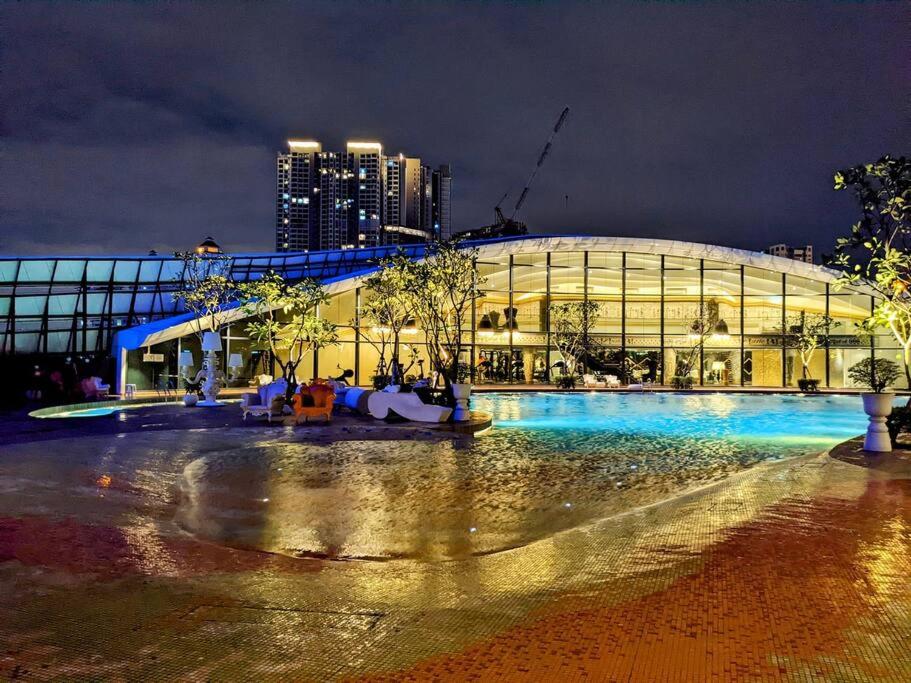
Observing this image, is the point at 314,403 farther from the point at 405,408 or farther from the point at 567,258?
the point at 567,258

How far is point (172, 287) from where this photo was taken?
36.4m

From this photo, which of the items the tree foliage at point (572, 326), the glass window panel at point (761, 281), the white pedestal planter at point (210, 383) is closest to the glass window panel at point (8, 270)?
the white pedestal planter at point (210, 383)

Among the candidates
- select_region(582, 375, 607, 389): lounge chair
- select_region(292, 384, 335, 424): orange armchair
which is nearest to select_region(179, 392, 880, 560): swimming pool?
select_region(292, 384, 335, 424): orange armchair

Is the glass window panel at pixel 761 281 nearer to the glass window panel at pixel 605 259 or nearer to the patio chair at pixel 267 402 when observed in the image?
the glass window panel at pixel 605 259

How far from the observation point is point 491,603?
4.46 m

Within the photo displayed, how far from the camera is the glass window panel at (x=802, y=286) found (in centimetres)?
3778

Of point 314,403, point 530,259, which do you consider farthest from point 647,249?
point 314,403

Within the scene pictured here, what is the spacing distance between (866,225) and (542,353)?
2658 centimetres

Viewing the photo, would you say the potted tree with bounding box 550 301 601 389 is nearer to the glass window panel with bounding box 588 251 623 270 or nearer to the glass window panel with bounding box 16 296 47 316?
the glass window panel with bounding box 588 251 623 270

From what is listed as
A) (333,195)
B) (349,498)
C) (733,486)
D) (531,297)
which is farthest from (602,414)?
(333,195)

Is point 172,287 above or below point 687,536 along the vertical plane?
above

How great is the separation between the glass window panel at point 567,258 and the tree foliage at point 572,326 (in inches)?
91.7

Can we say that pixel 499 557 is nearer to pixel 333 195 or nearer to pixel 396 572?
pixel 396 572

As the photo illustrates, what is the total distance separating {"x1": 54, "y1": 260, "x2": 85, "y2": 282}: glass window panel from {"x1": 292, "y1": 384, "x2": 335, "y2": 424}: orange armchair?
24.2 m
